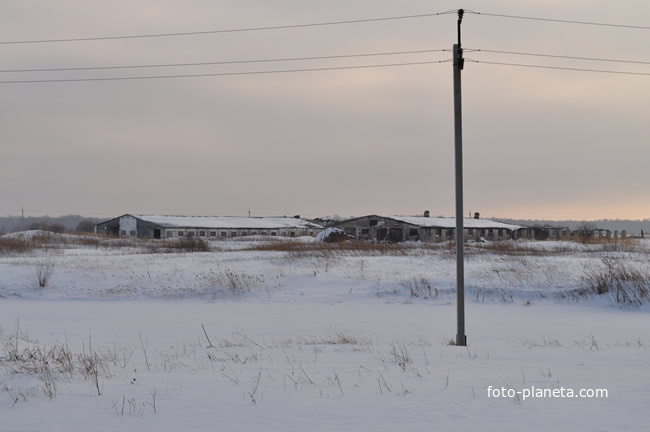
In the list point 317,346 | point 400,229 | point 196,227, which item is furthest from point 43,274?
point 196,227

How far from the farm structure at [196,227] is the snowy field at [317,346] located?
58245mm

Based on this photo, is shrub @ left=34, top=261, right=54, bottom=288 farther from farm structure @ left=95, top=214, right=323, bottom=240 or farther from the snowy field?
farm structure @ left=95, top=214, right=323, bottom=240

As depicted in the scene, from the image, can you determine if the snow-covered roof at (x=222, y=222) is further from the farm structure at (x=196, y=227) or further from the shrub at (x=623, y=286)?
the shrub at (x=623, y=286)

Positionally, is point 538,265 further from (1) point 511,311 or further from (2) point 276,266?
(2) point 276,266

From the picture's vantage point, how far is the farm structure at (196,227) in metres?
91.4

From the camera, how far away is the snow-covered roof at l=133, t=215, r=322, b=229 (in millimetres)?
93581

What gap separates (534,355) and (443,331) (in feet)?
20.0

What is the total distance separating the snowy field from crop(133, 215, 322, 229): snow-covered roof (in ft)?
198

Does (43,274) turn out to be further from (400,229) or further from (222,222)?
(222,222)

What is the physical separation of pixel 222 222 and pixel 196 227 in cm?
801

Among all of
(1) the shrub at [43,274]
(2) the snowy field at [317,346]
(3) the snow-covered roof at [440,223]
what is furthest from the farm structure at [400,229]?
(1) the shrub at [43,274]

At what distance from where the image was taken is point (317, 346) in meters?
13.1

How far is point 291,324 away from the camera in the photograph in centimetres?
1909

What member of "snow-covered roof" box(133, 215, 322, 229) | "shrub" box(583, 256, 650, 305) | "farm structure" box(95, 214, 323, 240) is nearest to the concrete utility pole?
"shrub" box(583, 256, 650, 305)
